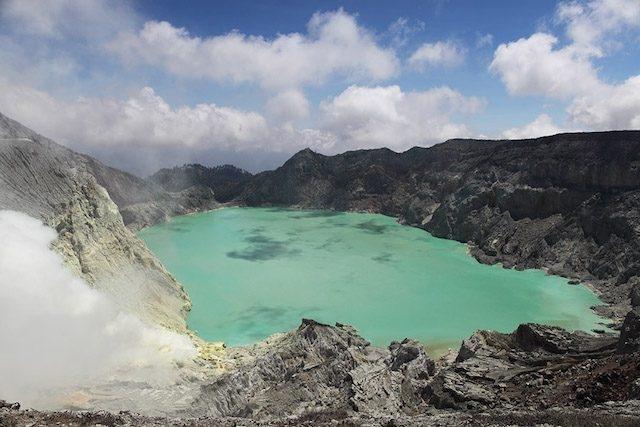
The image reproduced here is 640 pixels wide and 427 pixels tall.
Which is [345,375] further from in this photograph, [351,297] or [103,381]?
[351,297]

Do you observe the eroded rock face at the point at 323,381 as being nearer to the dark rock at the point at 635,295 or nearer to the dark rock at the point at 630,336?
the dark rock at the point at 630,336

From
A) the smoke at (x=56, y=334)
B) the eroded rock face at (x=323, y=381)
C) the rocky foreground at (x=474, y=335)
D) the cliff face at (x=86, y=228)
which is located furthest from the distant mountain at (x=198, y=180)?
the eroded rock face at (x=323, y=381)

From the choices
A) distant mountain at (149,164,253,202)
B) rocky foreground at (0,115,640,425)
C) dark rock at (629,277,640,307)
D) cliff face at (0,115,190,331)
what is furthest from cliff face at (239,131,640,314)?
distant mountain at (149,164,253,202)

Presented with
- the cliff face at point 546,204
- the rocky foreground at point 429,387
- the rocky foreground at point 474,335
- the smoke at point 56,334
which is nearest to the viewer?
the rocky foreground at point 429,387

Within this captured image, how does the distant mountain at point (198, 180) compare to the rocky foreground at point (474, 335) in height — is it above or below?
above

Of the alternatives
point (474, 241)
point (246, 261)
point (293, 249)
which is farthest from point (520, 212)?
point (246, 261)

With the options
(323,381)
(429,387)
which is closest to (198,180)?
(323,381)

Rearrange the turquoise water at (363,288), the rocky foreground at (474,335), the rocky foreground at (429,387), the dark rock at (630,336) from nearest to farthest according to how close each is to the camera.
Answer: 1. the rocky foreground at (429,387)
2. the rocky foreground at (474,335)
3. the dark rock at (630,336)
4. the turquoise water at (363,288)
